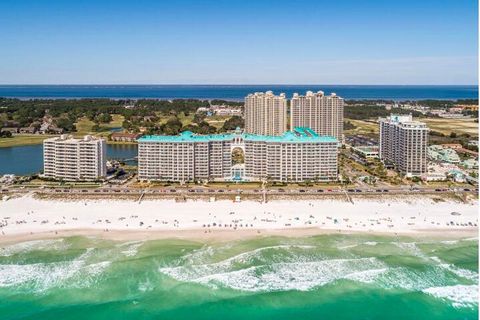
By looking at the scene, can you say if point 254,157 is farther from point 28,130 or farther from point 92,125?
point 28,130

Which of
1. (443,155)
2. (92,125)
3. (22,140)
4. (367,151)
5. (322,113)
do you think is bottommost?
(443,155)

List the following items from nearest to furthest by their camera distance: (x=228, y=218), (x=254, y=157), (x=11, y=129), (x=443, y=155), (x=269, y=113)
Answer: (x=228, y=218) → (x=254, y=157) → (x=443, y=155) → (x=269, y=113) → (x=11, y=129)

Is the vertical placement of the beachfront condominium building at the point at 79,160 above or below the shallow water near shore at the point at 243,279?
above

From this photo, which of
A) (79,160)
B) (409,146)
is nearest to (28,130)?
(79,160)

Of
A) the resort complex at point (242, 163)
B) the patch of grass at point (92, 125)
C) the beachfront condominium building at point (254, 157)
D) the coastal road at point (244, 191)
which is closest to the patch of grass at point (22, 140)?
the patch of grass at point (92, 125)

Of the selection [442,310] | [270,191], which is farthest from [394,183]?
[442,310]

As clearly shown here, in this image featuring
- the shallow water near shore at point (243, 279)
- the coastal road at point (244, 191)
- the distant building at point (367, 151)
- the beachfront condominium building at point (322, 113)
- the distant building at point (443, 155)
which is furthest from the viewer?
the beachfront condominium building at point (322, 113)

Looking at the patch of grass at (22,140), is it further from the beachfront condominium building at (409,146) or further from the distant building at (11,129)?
the beachfront condominium building at (409,146)
